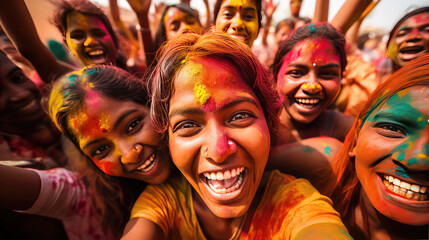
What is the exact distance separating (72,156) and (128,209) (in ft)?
2.27

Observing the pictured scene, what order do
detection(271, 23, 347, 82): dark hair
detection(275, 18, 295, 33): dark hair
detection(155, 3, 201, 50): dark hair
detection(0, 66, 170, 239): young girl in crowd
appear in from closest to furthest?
detection(0, 66, 170, 239): young girl in crowd < detection(271, 23, 347, 82): dark hair < detection(155, 3, 201, 50): dark hair < detection(275, 18, 295, 33): dark hair

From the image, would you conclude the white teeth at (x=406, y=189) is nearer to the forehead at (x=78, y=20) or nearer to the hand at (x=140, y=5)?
the hand at (x=140, y=5)

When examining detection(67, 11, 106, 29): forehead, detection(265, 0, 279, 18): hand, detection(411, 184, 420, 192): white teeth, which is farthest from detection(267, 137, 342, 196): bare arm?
detection(265, 0, 279, 18): hand

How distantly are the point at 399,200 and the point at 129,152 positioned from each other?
1.43 meters

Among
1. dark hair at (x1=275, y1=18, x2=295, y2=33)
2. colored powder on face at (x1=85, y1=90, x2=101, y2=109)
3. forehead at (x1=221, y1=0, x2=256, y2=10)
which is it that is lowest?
colored powder on face at (x1=85, y1=90, x2=101, y2=109)

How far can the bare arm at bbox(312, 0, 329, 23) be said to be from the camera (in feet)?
7.03

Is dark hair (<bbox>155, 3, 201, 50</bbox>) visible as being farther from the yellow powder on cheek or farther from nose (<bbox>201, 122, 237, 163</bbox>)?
nose (<bbox>201, 122, 237, 163</bbox>)

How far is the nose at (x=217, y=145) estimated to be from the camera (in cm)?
92

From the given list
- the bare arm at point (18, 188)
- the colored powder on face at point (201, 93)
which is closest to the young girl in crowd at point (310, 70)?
the colored powder on face at point (201, 93)

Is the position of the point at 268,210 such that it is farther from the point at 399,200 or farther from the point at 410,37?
the point at 410,37

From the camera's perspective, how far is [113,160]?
124 centimetres

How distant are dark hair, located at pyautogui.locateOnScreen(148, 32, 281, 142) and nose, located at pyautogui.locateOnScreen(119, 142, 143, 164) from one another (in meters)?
0.22

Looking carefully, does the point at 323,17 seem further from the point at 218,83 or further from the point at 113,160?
the point at 113,160

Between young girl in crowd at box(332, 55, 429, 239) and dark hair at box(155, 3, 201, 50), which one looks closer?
young girl in crowd at box(332, 55, 429, 239)
